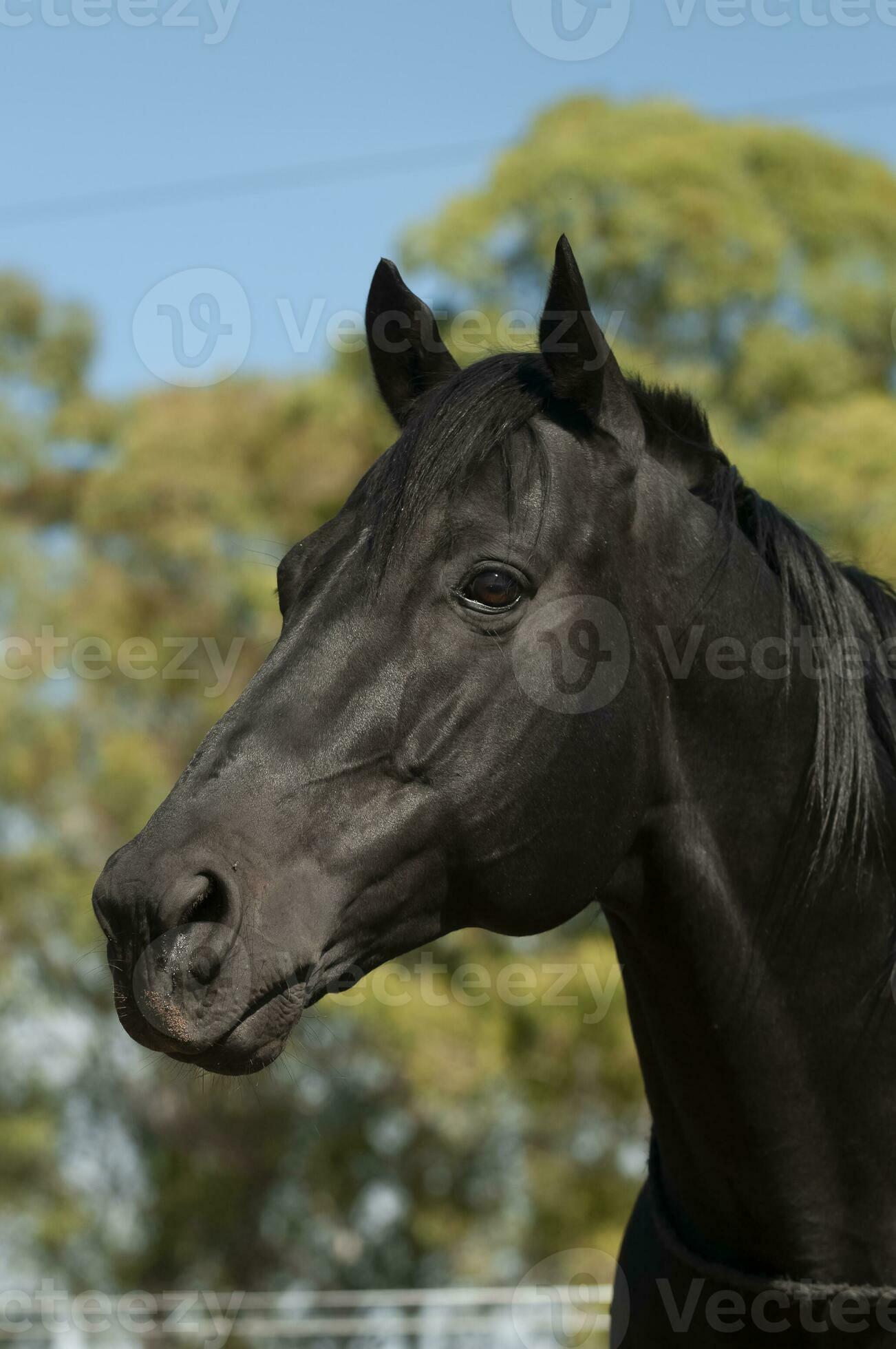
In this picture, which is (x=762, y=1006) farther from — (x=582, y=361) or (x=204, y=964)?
(x=582, y=361)

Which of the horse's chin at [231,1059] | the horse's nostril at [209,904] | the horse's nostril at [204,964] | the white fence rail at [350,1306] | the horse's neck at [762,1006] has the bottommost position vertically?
the white fence rail at [350,1306]

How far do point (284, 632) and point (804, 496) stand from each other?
9.76 metres

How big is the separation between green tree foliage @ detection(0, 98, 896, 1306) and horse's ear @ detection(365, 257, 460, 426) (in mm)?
8238

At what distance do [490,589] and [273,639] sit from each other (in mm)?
9368

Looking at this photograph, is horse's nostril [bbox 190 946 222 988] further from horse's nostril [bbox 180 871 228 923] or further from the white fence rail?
the white fence rail

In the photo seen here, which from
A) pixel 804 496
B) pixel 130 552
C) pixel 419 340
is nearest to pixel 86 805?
pixel 130 552

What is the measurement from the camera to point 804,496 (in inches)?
451

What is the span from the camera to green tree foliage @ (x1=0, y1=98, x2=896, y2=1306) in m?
12.6

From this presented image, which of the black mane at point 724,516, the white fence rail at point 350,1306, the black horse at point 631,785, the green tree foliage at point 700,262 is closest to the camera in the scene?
the black horse at point 631,785

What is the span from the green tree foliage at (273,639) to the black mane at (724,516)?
8233 millimetres

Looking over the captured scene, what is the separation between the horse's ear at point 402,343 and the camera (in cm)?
285

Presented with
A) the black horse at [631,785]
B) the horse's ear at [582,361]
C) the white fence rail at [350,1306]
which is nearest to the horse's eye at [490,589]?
the black horse at [631,785]

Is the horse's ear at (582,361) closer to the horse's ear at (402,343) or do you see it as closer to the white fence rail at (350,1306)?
the horse's ear at (402,343)

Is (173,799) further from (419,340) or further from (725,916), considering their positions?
(419,340)
